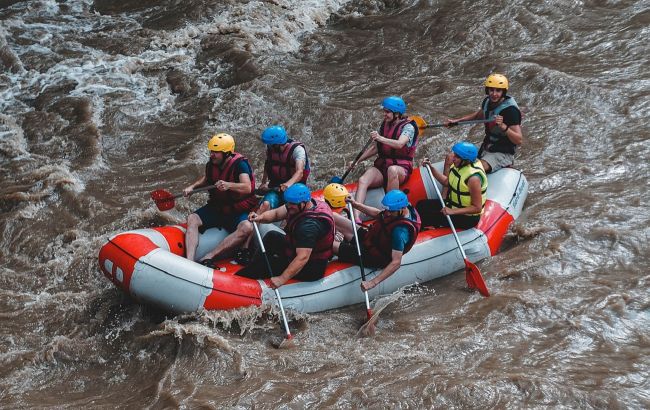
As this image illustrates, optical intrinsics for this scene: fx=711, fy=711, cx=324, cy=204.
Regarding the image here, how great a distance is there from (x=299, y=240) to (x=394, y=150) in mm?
1798

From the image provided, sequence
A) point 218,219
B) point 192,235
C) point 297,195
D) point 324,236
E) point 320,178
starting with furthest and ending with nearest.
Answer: point 320,178 → point 218,219 → point 192,235 → point 324,236 → point 297,195

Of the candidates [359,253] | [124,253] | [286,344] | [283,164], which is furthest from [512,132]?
[124,253]

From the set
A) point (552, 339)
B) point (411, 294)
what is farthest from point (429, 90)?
point (552, 339)

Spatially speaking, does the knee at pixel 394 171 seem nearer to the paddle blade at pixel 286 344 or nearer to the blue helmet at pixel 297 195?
the blue helmet at pixel 297 195

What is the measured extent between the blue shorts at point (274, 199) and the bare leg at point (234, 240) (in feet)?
1.28

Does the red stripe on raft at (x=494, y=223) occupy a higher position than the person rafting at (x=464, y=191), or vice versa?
the person rafting at (x=464, y=191)

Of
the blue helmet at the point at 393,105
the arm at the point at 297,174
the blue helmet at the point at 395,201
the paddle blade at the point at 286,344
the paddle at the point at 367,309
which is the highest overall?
the blue helmet at the point at 393,105

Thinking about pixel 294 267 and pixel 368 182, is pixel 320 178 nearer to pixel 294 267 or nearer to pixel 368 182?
pixel 368 182

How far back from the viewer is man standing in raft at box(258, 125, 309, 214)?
21.8 ft

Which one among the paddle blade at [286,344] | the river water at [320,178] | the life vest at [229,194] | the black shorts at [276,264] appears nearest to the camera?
the river water at [320,178]

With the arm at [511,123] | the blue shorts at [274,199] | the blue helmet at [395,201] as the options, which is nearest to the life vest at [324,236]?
the blue helmet at [395,201]

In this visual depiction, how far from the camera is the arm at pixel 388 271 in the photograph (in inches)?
228

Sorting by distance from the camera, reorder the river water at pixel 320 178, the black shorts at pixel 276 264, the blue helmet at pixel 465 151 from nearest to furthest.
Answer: the river water at pixel 320 178
the black shorts at pixel 276 264
the blue helmet at pixel 465 151

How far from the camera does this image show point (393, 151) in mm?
7031
